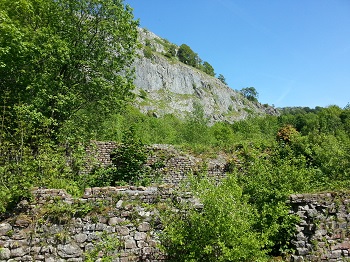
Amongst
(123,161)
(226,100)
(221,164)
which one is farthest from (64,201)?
(226,100)

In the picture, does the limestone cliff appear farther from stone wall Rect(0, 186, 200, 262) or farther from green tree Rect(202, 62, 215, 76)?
stone wall Rect(0, 186, 200, 262)

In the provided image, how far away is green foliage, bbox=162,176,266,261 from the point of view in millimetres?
6215

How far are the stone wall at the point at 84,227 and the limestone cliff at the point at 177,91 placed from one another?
83818 mm

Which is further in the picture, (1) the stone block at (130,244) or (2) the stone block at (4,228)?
(1) the stone block at (130,244)

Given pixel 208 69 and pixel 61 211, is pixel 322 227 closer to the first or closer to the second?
pixel 61 211

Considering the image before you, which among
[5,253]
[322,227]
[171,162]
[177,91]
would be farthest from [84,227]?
[177,91]

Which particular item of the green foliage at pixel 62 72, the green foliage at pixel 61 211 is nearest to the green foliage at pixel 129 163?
the green foliage at pixel 62 72

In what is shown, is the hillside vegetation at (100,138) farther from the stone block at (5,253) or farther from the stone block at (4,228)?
the stone block at (5,253)

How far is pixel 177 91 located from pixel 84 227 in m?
111

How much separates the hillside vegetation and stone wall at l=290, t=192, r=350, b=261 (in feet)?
1.07

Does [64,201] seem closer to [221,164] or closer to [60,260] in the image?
[60,260]

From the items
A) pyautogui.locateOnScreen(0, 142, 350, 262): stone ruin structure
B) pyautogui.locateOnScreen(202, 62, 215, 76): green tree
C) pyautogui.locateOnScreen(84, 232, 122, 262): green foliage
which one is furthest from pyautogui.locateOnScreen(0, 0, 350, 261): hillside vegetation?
pyautogui.locateOnScreen(202, 62, 215, 76): green tree

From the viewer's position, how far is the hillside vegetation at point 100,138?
6.66m

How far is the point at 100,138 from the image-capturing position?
15.0 metres
